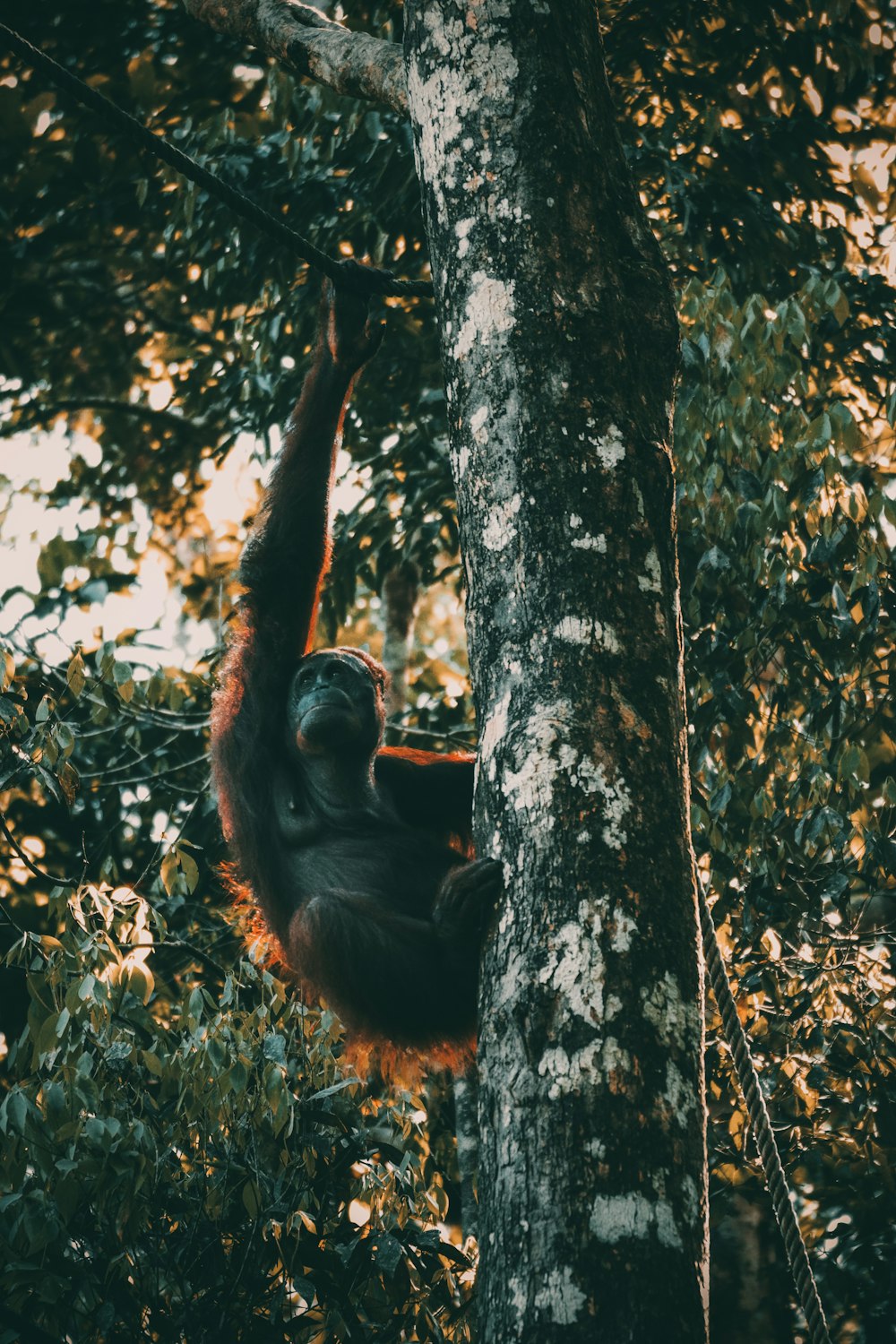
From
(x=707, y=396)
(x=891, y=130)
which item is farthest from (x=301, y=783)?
(x=891, y=130)

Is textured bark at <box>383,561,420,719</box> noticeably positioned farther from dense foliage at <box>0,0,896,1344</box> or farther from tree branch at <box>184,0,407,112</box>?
tree branch at <box>184,0,407,112</box>

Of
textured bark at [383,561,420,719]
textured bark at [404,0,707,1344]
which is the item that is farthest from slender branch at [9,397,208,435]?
textured bark at [404,0,707,1344]

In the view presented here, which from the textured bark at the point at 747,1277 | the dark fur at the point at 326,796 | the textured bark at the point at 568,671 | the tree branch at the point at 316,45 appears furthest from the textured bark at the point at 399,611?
the textured bark at the point at 568,671

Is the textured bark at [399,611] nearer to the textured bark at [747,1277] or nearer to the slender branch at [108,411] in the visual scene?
the slender branch at [108,411]

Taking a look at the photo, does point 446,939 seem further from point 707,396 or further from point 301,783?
point 707,396

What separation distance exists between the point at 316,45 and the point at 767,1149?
10.1ft

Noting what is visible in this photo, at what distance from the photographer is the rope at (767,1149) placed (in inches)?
92.4

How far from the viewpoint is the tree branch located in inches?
122

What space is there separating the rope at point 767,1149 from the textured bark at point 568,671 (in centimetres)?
75

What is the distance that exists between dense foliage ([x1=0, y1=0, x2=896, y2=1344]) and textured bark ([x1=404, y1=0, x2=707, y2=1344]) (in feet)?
4.22

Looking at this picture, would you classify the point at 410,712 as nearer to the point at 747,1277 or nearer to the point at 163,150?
the point at 747,1277

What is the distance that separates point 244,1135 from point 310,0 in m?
4.94

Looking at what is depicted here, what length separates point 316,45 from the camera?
339 cm

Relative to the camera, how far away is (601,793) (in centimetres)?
170
